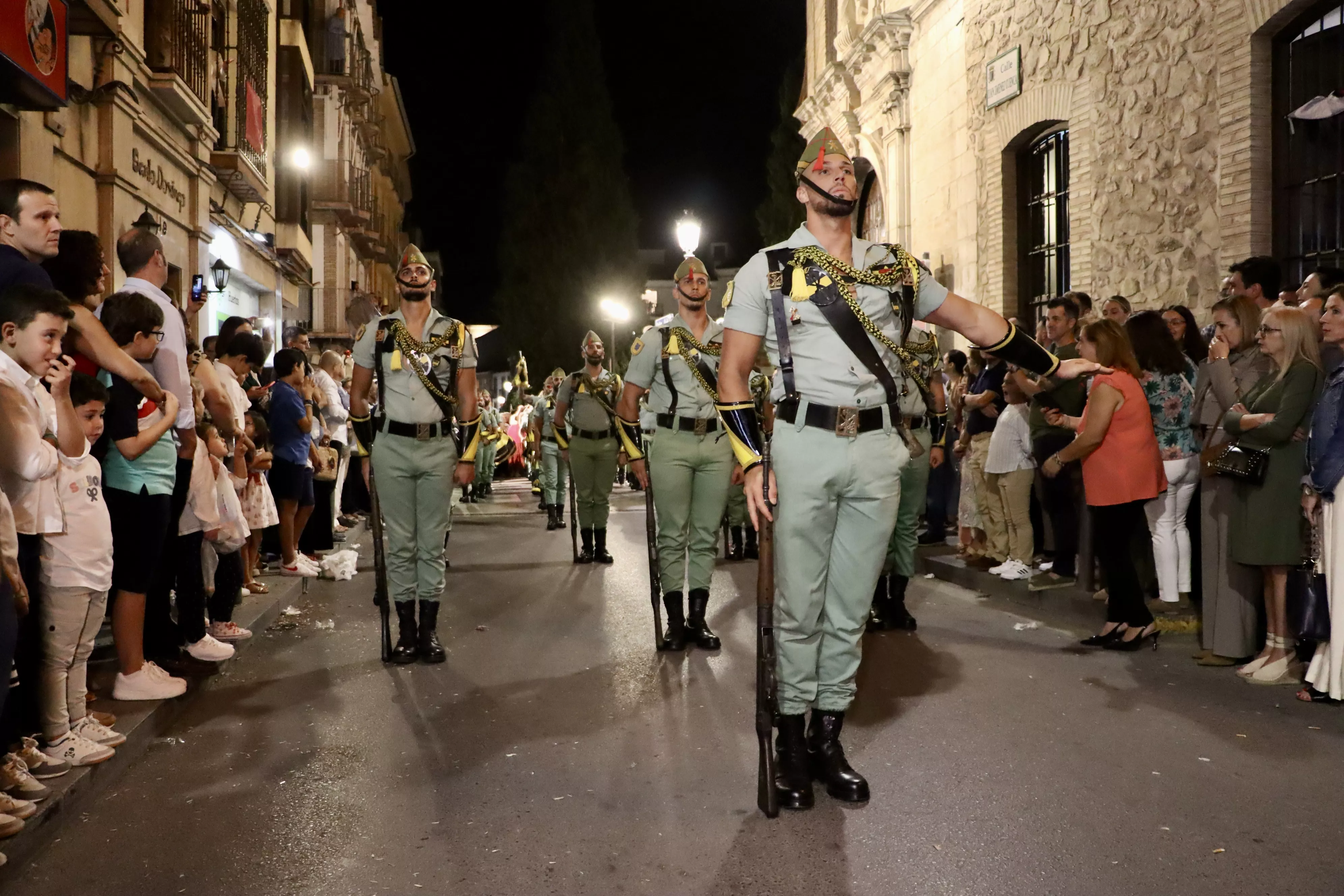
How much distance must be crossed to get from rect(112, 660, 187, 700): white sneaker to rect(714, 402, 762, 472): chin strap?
3296 mm

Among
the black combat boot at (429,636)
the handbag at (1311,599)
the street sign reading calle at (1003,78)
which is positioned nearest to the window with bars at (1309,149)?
the street sign reading calle at (1003,78)

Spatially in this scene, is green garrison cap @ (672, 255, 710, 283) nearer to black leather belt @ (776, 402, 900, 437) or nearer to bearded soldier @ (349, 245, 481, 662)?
bearded soldier @ (349, 245, 481, 662)

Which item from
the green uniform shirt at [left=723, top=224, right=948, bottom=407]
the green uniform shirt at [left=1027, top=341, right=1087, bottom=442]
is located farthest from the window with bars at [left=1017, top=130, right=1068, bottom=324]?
the green uniform shirt at [left=723, top=224, right=948, bottom=407]

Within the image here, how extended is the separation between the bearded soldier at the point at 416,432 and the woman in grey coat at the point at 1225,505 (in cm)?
442

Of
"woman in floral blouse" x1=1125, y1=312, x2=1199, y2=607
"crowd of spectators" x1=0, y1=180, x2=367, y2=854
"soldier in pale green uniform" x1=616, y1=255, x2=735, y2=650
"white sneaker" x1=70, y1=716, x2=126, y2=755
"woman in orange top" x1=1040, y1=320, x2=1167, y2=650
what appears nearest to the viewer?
"crowd of spectators" x1=0, y1=180, x2=367, y2=854

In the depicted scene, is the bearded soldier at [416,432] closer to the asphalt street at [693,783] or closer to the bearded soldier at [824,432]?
the asphalt street at [693,783]

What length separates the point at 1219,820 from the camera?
4.25m

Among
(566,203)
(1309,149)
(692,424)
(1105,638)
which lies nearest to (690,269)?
(692,424)

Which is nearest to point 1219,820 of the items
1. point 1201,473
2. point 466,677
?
point 1201,473

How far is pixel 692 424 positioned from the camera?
7492mm

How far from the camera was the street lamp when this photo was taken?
16.7 m

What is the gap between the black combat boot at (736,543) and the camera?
11.8 m

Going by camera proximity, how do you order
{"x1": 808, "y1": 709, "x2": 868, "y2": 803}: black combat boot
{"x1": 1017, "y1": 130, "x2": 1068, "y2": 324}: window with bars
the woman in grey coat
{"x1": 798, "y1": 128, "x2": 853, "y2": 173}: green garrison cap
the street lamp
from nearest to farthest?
{"x1": 808, "y1": 709, "x2": 868, "y2": 803}: black combat boot → {"x1": 798, "y1": 128, "x2": 853, "y2": 173}: green garrison cap → the woman in grey coat → {"x1": 1017, "y1": 130, "x2": 1068, "y2": 324}: window with bars → the street lamp

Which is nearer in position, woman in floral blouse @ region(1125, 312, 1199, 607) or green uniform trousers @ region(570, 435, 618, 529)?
woman in floral blouse @ region(1125, 312, 1199, 607)
